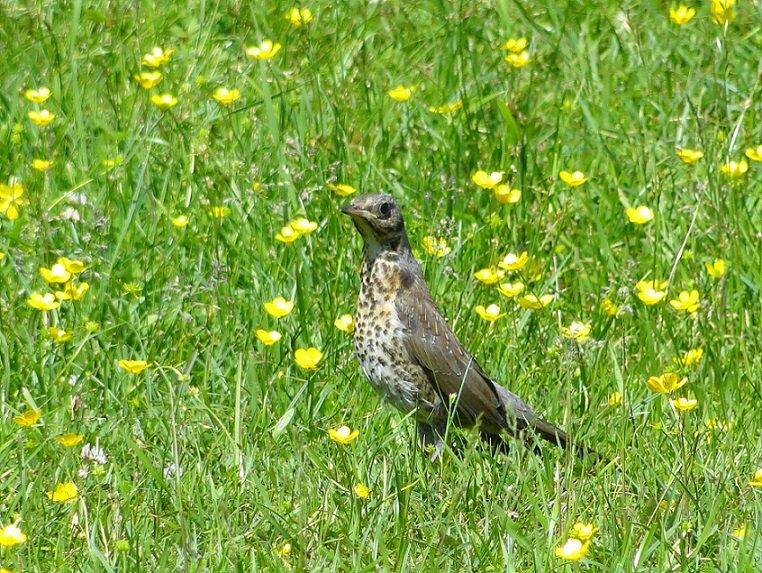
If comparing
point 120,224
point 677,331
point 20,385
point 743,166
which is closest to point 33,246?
point 120,224

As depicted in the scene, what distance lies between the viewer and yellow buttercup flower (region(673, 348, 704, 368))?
5273mm

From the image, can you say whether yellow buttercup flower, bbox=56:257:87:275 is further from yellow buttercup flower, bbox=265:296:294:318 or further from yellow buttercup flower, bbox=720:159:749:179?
yellow buttercup flower, bbox=720:159:749:179

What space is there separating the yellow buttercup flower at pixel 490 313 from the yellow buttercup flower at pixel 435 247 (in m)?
0.33

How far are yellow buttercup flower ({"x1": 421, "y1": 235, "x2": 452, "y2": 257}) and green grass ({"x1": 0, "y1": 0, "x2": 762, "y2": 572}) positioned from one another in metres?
0.08

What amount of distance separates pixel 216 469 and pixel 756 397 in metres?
1.95

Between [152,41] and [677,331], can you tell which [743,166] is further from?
[152,41]

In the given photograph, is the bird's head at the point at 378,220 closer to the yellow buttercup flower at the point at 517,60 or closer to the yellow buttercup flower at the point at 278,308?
the yellow buttercup flower at the point at 278,308

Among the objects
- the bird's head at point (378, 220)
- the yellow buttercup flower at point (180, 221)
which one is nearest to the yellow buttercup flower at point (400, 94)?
the yellow buttercup flower at point (180, 221)

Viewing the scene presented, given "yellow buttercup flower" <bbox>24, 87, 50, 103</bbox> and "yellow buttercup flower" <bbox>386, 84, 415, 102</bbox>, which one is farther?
"yellow buttercup flower" <bbox>386, 84, 415, 102</bbox>

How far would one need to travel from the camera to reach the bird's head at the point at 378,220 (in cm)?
527

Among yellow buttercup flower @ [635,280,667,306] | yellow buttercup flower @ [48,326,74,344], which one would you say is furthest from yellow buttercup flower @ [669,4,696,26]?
yellow buttercup flower @ [48,326,74,344]

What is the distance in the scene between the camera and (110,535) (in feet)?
13.7

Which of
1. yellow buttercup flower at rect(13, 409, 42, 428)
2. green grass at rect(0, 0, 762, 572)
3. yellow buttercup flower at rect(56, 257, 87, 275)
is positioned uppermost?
yellow buttercup flower at rect(13, 409, 42, 428)

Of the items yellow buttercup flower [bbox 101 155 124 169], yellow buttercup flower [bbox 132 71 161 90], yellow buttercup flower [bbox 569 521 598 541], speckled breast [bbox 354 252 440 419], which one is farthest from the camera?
yellow buttercup flower [bbox 132 71 161 90]
